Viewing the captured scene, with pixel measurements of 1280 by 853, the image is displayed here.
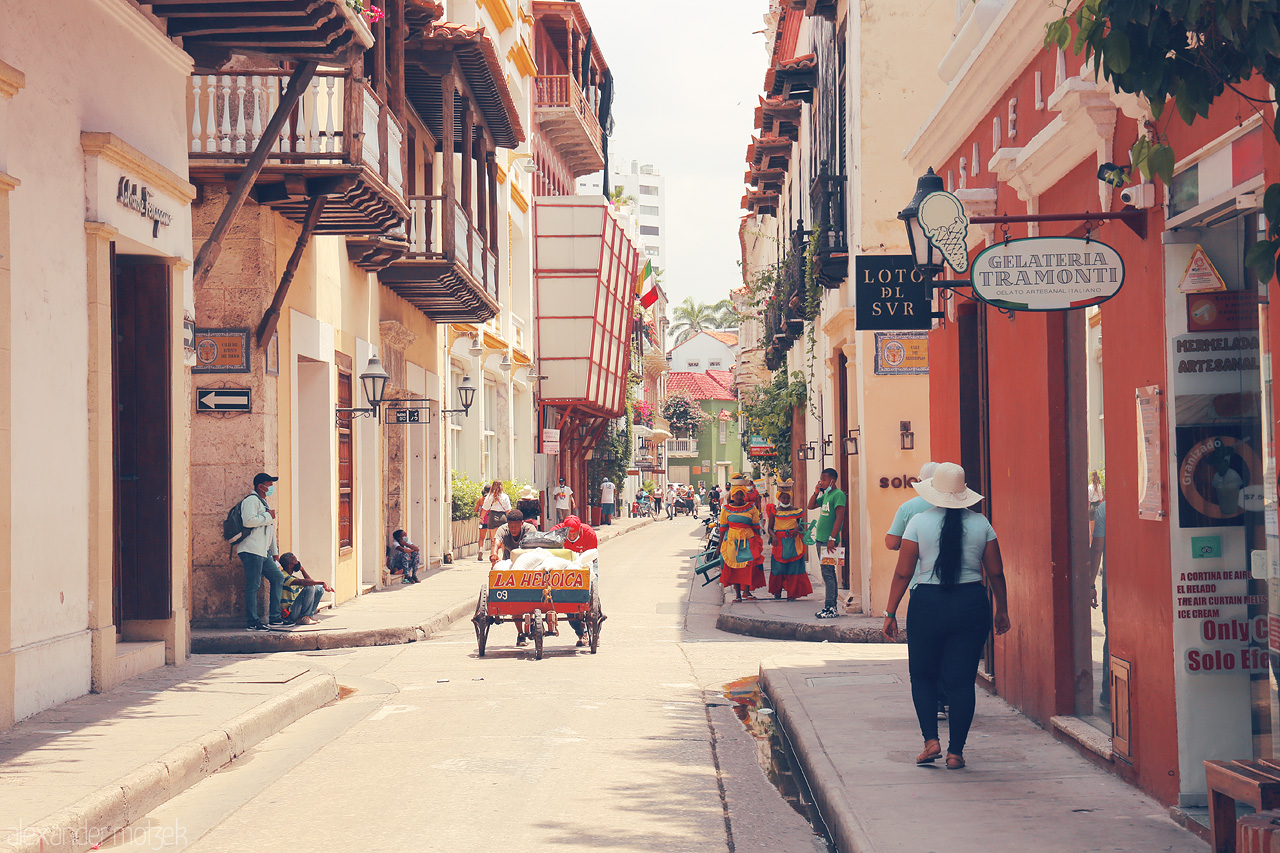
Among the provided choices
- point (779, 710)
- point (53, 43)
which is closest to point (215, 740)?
point (779, 710)

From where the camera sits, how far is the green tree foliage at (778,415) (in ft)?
88.7

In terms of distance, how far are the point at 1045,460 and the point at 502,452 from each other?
2796 cm

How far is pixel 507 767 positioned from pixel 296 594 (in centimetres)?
799

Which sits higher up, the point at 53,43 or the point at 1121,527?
the point at 53,43

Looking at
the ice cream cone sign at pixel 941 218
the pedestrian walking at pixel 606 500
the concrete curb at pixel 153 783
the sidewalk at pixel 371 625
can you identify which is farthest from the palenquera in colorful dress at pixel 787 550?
the pedestrian walking at pixel 606 500

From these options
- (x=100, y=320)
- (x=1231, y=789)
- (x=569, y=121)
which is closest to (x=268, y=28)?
(x=100, y=320)

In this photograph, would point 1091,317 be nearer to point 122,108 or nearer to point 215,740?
point 215,740


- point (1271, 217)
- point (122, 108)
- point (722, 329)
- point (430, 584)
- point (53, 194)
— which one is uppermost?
point (722, 329)

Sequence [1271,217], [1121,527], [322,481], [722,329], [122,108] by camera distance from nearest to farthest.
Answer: [1271,217]
[1121,527]
[122,108]
[322,481]
[722,329]

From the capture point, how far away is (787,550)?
730 inches

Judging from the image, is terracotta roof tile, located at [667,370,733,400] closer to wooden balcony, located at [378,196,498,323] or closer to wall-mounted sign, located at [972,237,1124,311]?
wooden balcony, located at [378,196,498,323]

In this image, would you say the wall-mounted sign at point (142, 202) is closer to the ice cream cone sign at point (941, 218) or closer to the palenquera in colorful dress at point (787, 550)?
the ice cream cone sign at point (941, 218)

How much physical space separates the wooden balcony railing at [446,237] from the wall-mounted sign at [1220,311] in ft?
45.3

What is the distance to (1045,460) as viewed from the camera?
8.78 m
